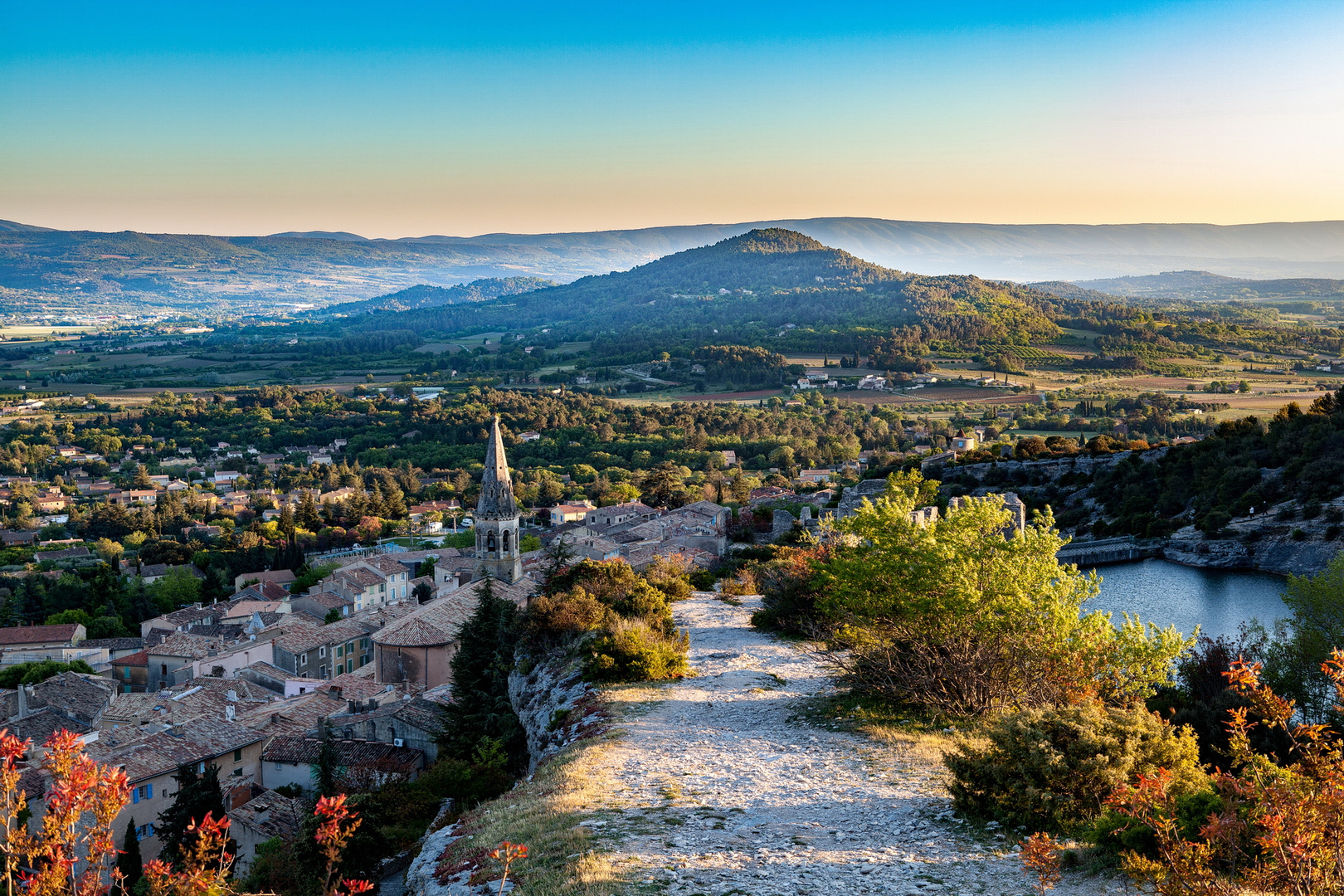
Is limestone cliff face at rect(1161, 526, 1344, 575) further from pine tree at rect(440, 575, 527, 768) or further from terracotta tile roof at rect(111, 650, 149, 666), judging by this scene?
terracotta tile roof at rect(111, 650, 149, 666)

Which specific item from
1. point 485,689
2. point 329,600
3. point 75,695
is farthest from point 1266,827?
point 329,600

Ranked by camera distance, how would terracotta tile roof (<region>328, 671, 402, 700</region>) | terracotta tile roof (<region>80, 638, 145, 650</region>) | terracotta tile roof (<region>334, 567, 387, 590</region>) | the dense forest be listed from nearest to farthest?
terracotta tile roof (<region>328, 671, 402, 700</region>) < terracotta tile roof (<region>80, 638, 145, 650</region>) < terracotta tile roof (<region>334, 567, 387, 590</region>) < the dense forest

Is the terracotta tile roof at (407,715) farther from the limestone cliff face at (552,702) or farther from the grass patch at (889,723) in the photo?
the grass patch at (889,723)

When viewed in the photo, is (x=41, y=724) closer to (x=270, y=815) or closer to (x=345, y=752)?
(x=345, y=752)

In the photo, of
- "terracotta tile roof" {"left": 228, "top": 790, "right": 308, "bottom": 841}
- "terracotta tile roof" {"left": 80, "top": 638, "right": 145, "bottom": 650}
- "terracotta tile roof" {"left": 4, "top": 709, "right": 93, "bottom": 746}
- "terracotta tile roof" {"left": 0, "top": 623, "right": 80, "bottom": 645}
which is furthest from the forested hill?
"terracotta tile roof" {"left": 228, "top": 790, "right": 308, "bottom": 841}

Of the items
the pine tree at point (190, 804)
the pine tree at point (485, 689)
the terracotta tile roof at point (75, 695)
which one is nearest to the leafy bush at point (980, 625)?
the pine tree at point (485, 689)
